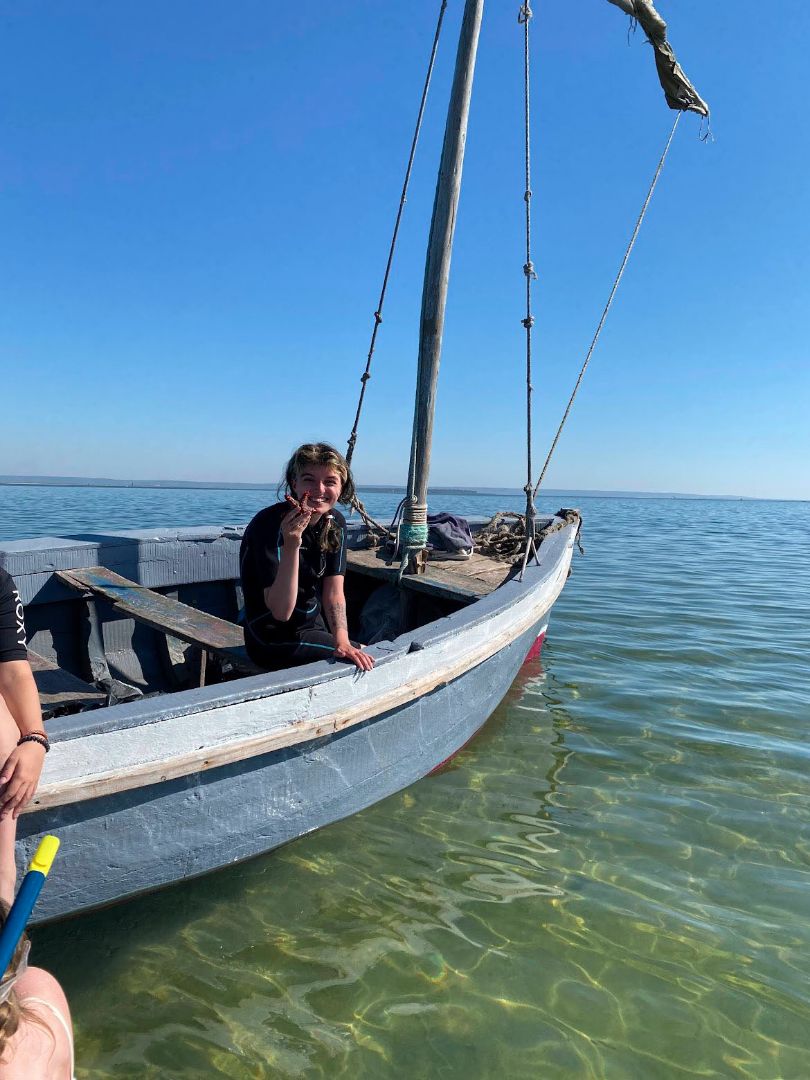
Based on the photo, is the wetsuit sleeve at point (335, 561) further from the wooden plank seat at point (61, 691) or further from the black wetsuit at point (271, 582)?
the wooden plank seat at point (61, 691)

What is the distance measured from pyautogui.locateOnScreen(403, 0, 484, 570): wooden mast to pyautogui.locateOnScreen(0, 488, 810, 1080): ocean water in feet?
6.71

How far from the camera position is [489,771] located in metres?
4.52

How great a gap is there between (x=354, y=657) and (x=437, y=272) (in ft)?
12.5

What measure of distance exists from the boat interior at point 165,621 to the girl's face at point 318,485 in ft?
2.99

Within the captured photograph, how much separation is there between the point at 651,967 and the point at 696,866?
87 centimetres

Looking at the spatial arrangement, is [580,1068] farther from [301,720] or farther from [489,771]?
[489,771]

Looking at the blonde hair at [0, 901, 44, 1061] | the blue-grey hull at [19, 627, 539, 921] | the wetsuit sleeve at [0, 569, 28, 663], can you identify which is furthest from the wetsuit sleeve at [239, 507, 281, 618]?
the blonde hair at [0, 901, 44, 1061]

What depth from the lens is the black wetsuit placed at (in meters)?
3.20

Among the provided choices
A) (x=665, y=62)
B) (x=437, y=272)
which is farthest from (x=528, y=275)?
(x=665, y=62)

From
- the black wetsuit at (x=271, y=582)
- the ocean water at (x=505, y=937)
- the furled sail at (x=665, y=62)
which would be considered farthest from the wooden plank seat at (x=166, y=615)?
the furled sail at (x=665, y=62)

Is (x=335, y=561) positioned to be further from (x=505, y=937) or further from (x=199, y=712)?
(x=505, y=937)

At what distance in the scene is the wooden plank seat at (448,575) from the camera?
Result: 5.09 meters

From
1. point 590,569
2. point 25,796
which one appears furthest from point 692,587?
point 25,796

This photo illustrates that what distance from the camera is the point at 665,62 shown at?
720 cm
